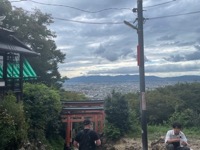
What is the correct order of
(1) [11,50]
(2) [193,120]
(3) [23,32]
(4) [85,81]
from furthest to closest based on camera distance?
(4) [85,81] < (3) [23,32] < (2) [193,120] < (1) [11,50]

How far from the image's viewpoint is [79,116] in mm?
20703

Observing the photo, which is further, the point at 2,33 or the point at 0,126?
the point at 2,33

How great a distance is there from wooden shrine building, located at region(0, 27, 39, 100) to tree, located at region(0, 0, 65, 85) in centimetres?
928

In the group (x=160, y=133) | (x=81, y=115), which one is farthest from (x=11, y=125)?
(x=160, y=133)

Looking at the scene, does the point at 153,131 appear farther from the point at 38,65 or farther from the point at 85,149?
the point at 85,149

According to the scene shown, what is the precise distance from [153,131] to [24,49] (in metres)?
10.4

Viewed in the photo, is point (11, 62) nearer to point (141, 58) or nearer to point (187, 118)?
point (141, 58)

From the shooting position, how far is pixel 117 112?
21031 mm

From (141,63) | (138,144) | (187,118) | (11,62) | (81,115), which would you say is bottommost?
(138,144)

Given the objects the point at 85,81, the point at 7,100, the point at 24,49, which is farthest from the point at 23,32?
the point at 85,81

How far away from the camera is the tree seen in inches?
1039

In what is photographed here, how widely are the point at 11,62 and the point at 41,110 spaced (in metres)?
2.71

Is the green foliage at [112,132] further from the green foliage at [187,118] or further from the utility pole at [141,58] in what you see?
the utility pole at [141,58]

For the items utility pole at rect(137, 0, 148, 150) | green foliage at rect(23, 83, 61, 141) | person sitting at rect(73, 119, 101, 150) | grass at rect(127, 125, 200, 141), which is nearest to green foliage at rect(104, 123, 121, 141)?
grass at rect(127, 125, 200, 141)
